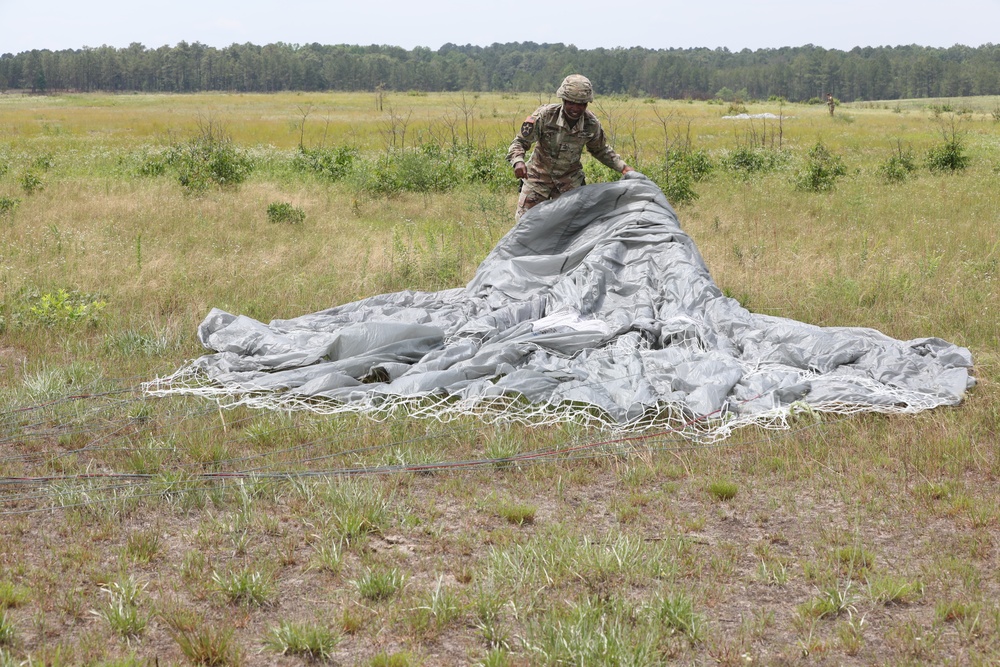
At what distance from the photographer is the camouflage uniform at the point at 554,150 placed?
7.30m

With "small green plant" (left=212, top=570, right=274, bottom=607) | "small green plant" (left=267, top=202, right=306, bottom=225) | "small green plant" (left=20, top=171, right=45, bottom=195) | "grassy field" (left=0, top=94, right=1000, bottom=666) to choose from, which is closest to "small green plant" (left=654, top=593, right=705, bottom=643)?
"grassy field" (left=0, top=94, right=1000, bottom=666)

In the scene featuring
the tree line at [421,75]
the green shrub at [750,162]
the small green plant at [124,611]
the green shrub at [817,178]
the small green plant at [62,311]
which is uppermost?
the tree line at [421,75]

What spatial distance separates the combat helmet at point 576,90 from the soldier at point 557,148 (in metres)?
0.01

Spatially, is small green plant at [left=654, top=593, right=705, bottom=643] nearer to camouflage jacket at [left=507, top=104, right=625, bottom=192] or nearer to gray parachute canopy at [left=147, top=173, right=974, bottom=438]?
gray parachute canopy at [left=147, top=173, right=974, bottom=438]

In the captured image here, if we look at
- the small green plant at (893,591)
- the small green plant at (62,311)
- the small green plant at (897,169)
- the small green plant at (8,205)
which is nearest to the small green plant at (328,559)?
the small green plant at (893,591)

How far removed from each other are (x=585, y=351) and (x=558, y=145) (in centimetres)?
245

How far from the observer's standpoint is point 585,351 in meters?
5.56

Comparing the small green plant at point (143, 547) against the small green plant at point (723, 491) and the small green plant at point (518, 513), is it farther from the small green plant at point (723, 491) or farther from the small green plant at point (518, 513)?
the small green plant at point (723, 491)

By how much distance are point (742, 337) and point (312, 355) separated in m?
2.76

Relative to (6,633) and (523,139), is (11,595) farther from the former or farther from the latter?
(523,139)

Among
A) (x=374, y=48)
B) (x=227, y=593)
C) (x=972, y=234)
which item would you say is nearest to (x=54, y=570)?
(x=227, y=593)

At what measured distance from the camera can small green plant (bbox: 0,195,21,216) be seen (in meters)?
10.6

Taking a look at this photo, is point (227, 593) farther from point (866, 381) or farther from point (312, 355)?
point (866, 381)

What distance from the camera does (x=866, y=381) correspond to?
498 centimetres
